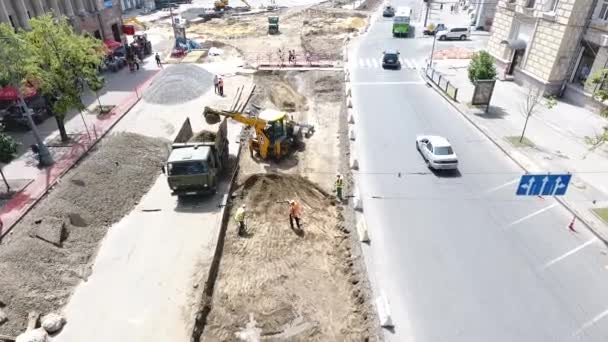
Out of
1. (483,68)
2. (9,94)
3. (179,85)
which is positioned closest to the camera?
(9,94)

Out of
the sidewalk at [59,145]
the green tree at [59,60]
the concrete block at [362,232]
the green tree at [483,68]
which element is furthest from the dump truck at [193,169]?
the green tree at [483,68]

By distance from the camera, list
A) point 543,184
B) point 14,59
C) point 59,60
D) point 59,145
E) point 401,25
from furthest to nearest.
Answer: point 401,25
point 59,145
point 59,60
point 14,59
point 543,184

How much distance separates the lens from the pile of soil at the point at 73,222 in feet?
45.6

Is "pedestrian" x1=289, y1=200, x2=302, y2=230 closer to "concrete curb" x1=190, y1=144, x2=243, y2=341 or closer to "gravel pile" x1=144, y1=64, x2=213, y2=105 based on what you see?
"concrete curb" x1=190, y1=144, x2=243, y2=341

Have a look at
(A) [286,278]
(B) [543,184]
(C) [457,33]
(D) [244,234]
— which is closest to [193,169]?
(D) [244,234]

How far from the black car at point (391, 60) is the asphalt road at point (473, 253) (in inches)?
672

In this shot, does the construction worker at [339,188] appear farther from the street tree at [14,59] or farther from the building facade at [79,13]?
the building facade at [79,13]

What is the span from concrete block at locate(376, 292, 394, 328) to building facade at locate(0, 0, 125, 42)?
86.2 ft

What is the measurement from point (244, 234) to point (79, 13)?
3445 centimetres

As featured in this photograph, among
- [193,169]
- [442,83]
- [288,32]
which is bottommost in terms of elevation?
[288,32]

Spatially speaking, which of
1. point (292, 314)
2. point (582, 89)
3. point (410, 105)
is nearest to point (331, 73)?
point (410, 105)

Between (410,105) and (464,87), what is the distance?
7.64 meters

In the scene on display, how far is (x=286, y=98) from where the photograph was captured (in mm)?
34094

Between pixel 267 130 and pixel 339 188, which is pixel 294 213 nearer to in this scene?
pixel 339 188
